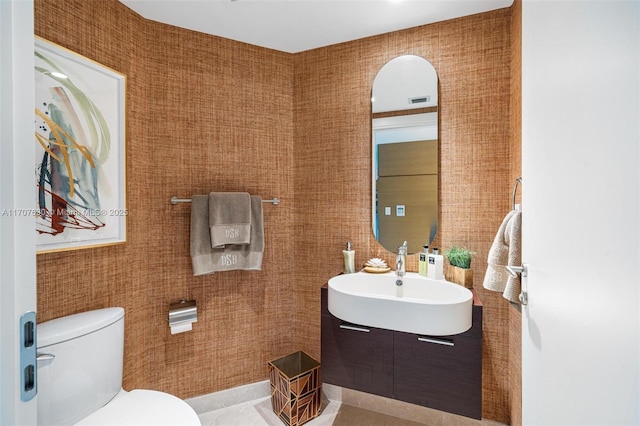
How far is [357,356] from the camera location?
61.4 inches

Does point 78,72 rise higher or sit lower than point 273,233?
higher

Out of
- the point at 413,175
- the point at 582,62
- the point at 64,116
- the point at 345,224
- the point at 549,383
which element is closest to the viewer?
the point at 582,62

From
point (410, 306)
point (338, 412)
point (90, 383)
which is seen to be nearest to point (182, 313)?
point (90, 383)

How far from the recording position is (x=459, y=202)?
176 centimetres

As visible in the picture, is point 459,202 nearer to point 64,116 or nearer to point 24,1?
point 24,1

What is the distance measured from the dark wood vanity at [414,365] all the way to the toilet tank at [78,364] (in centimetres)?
103

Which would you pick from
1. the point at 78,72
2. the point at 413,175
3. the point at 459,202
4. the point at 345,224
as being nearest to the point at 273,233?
the point at 345,224

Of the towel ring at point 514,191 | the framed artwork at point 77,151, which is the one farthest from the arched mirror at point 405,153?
the framed artwork at point 77,151

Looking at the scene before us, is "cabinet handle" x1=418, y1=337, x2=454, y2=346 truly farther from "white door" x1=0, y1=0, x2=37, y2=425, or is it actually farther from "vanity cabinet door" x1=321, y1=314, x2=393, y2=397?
"white door" x1=0, y1=0, x2=37, y2=425

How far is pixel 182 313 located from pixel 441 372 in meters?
1.41

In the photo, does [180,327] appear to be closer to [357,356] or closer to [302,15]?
[357,356]

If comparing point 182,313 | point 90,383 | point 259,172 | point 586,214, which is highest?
point 259,172

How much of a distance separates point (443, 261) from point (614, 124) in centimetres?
140

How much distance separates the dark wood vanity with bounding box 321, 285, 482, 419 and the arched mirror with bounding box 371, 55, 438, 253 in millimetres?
571
